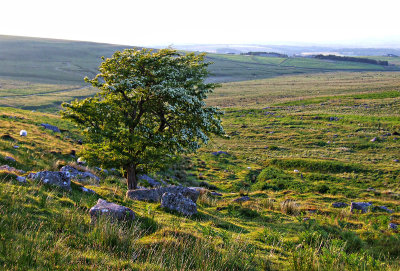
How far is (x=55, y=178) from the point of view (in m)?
12.2

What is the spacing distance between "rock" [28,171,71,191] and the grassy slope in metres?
0.76

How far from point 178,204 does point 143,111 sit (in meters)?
6.74

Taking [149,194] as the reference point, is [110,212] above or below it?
above

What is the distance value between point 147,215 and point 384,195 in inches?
907

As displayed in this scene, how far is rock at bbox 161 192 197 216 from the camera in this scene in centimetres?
1218

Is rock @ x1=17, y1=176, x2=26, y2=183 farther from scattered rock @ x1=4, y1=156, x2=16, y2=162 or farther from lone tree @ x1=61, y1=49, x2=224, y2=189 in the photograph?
scattered rock @ x1=4, y1=156, x2=16, y2=162

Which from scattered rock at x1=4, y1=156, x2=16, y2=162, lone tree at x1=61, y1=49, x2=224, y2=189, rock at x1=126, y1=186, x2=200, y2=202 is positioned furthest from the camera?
scattered rock at x1=4, y1=156, x2=16, y2=162

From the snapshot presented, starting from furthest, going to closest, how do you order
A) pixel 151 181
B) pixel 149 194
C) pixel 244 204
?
pixel 151 181 < pixel 244 204 < pixel 149 194

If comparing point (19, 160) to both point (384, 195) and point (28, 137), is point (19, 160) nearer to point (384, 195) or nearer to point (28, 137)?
point (28, 137)

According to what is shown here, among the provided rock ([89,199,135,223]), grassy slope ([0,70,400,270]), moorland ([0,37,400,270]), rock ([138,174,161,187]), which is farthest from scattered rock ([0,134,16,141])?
rock ([89,199,135,223])

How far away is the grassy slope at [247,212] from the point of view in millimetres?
6824

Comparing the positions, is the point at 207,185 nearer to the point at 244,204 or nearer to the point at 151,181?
the point at 151,181

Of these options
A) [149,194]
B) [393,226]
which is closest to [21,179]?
[149,194]

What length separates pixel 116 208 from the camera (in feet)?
29.9
